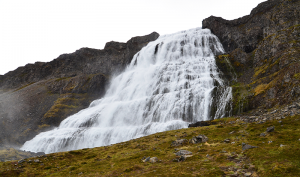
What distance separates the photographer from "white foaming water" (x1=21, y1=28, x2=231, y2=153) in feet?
129

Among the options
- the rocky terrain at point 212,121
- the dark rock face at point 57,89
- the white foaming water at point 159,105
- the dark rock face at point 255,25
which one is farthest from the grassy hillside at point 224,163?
the dark rock face at point 57,89

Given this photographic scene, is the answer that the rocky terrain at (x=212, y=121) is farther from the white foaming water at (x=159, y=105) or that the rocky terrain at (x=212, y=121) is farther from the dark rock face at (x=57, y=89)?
the white foaming water at (x=159, y=105)

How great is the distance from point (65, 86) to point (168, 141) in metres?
89.2

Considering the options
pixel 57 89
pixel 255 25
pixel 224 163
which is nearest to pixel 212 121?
pixel 224 163

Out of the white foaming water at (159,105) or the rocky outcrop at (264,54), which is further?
the white foaming water at (159,105)

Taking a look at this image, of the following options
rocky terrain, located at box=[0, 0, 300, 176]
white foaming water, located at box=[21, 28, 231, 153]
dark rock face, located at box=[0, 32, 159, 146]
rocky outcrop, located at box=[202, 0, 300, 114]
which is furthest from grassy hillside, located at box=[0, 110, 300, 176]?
dark rock face, located at box=[0, 32, 159, 146]

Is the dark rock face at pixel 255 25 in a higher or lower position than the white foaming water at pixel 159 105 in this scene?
higher

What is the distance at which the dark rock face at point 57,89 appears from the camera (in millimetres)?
70250

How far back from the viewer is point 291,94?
2520 centimetres

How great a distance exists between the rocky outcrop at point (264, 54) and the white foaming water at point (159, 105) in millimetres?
4641

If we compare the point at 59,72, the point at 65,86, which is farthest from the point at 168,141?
the point at 59,72

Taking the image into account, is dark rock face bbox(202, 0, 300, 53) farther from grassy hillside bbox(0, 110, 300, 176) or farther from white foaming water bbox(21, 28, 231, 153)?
grassy hillside bbox(0, 110, 300, 176)

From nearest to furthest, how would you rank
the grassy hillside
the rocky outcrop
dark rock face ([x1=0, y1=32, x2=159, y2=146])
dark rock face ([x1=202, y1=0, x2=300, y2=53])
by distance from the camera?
the grassy hillside, the rocky outcrop, dark rock face ([x1=202, y1=0, x2=300, y2=53]), dark rock face ([x1=0, y1=32, x2=159, y2=146])

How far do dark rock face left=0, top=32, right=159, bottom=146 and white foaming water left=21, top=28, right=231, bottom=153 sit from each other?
13754mm
